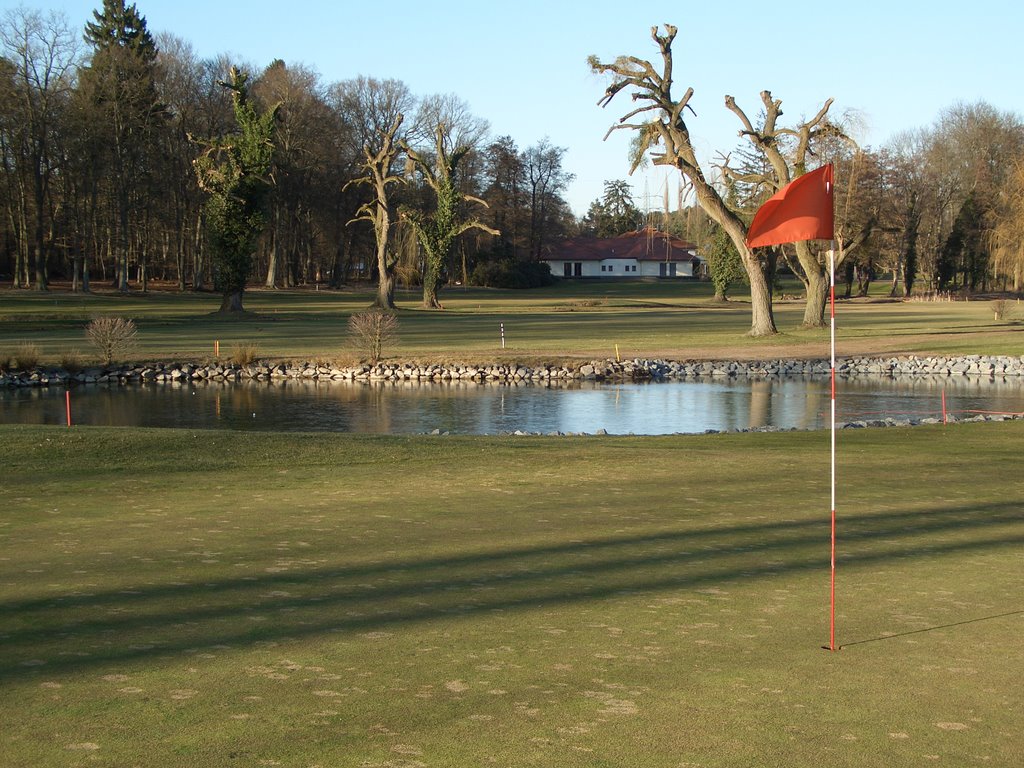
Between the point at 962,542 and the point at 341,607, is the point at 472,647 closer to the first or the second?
the point at 341,607

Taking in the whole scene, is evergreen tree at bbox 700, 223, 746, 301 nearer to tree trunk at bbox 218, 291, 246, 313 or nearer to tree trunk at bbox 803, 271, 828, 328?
tree trunk at bbox 803, 271, 828, 328

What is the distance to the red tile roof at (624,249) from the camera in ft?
452

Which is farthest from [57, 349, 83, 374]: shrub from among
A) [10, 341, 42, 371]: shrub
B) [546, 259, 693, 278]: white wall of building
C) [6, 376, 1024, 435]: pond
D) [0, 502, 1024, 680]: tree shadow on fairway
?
[546, 259, 693, 278]: white wall of building

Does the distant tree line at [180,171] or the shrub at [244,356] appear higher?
the distant tree line at [180,171]

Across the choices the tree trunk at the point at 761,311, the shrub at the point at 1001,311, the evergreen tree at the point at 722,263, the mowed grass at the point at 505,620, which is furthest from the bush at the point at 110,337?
the evergreen tree at the point at 722,263

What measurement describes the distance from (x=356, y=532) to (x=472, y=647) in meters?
3.78

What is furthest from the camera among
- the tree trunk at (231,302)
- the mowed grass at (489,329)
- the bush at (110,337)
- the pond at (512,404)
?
the tree trunk at (231,302)

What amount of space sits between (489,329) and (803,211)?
45409 millimetres

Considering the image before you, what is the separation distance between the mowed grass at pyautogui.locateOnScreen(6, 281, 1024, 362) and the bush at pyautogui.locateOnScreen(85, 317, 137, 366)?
1.00 metres

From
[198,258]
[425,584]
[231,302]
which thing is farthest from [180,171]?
[425,584]

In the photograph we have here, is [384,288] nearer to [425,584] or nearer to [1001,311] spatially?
[1001,311]

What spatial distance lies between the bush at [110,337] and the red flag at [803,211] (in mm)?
33282

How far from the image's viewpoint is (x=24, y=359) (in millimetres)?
36188

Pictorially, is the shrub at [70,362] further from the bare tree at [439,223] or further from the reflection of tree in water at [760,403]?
the bare tree at [439,223]
